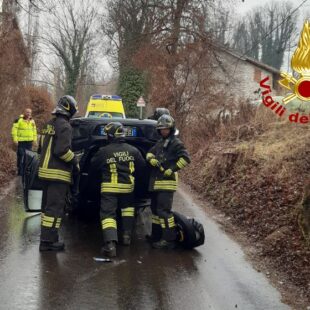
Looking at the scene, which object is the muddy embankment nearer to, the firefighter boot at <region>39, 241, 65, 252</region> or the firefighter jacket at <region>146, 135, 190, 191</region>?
the firefighter jacket at <region>146, 135, 190, 191</region>

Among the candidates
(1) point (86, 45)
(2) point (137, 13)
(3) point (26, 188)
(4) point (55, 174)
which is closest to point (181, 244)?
(4) point (55, 174)

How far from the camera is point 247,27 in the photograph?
4991 centimetres

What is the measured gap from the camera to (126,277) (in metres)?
5.62

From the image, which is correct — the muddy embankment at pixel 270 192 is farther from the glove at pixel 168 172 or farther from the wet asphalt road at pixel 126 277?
the glove at pixel 168 172

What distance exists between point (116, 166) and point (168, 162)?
0.81 meters

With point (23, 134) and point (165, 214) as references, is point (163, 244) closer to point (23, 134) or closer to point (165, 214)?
point (165, 214)

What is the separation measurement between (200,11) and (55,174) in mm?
23522

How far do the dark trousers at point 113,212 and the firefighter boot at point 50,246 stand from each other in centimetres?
61

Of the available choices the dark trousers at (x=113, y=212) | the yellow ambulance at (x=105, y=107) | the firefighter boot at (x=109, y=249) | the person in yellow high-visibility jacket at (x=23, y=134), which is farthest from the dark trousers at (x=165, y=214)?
the yellow ambulance at (x=105, y=107)

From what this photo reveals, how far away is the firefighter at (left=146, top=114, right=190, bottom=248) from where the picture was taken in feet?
23.0

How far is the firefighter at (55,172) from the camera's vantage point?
257 inches

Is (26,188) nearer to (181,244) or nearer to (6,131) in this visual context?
(181,244)

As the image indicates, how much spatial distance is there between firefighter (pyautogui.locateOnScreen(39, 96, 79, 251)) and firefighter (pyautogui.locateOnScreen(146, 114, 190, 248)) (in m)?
1.24

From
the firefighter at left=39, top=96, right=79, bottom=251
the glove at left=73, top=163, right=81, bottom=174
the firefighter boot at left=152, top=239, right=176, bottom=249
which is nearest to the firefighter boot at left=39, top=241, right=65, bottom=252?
the firefighter at left=39, top=96, right=79, bottom=251
